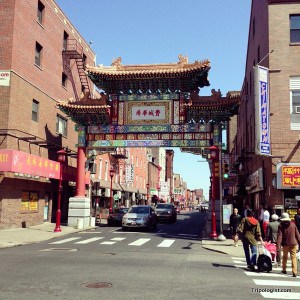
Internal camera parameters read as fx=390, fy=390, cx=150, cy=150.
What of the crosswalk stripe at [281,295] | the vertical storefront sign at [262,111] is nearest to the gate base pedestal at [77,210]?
the vertical storefront sign at [262,111]

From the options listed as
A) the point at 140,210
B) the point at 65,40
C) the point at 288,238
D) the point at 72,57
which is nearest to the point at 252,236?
the point at 288,238

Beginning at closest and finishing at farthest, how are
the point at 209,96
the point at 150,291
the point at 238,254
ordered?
the point at 150,291, the point at 238,254, the point at 209,96

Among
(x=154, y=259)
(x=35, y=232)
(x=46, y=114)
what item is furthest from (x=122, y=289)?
(x=46, y=114)

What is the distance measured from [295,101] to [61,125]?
757 inches

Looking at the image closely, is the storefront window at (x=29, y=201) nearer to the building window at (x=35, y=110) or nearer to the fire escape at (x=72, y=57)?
the building window at (x=35, y=110)

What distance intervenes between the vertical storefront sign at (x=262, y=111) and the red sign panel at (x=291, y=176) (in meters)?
1.21

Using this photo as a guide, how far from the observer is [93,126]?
28.3 metres

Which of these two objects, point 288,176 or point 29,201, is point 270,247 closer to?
point 288,176

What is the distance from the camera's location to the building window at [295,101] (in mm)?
20156

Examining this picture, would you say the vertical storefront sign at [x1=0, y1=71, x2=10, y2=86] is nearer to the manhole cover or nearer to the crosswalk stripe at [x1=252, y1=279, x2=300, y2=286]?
the manhole cover

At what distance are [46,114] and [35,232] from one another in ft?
32.7

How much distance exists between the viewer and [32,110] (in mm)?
26812

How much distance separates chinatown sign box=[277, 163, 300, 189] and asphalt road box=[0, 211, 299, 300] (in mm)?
5798

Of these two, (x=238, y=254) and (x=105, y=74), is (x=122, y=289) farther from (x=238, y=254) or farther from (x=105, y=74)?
(x=105, y=74)
